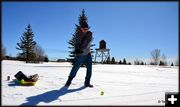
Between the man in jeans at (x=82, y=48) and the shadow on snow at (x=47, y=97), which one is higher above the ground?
the man in jeans at (x=82, y=48)

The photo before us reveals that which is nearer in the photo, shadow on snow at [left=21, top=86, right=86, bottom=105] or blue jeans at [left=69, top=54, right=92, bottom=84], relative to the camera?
shadow on snow at [left=21, top=86, right=86, bottom=105]

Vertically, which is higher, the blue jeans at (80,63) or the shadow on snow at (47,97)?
the blue jeans at (80,63)

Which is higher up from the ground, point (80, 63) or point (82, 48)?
point (82, 48)

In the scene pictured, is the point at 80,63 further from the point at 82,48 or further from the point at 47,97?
the point at 47,97

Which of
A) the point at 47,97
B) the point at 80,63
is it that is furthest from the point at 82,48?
the point at 47,97

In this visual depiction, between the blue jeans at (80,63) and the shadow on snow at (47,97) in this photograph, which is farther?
the blue jeans at (80,63)

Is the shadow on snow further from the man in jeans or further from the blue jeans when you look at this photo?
the man in jeans

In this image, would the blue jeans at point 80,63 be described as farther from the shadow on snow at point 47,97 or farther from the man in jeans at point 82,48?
the shadow on snow at point 47,97

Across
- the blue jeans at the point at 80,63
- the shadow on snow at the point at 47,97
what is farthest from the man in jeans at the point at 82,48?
the shadow on snow at the point at 47,97

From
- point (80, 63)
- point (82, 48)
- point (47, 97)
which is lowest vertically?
point (47, 97)

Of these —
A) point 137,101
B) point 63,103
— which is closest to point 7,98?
point 63,103

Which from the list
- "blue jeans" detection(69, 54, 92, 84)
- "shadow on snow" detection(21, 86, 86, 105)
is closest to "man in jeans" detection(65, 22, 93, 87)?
"blue jeans" detection(69, 54, 92, 84)

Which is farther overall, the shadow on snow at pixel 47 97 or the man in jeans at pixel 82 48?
the man in jeans at pixel 82 48

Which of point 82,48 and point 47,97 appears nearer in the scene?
point 47,97
